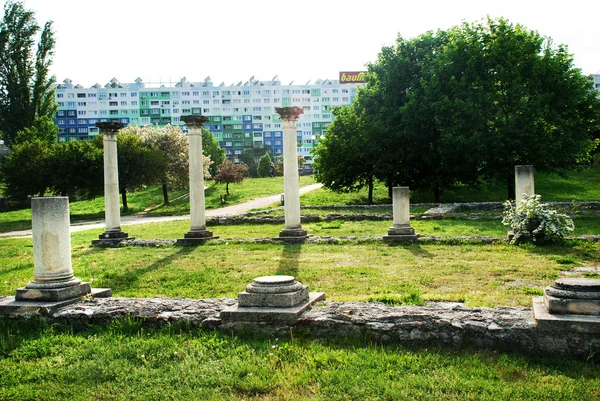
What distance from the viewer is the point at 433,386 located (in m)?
4.70

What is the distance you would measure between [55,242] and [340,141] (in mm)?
27729

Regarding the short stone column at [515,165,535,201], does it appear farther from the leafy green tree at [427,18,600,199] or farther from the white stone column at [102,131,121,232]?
the white stone column at [102,131,121,232]

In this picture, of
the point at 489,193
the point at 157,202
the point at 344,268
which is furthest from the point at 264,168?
the point at 344,268

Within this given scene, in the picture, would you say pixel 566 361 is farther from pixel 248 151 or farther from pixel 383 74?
pixel 248 151

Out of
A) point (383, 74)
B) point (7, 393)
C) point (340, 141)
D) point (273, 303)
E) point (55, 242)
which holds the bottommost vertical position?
point (7, 393)

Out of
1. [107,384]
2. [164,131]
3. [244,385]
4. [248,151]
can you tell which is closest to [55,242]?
[107,384]

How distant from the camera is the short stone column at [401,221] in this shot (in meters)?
15.7

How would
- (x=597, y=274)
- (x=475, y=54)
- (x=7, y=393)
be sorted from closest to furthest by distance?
→ 1. (x=7, y=393)
2. (x=597, y=274)
3. (x=475, y=54)

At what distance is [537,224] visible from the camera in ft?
45.5

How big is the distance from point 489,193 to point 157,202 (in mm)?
27035

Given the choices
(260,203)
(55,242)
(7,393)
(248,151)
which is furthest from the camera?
(248,151)

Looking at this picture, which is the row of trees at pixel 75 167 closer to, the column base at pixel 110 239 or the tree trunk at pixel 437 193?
the column base at pixel 110 239

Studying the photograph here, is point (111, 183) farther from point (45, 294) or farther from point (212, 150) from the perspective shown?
point (212, 150)

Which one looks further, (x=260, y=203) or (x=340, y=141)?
(x=260, y=203)
